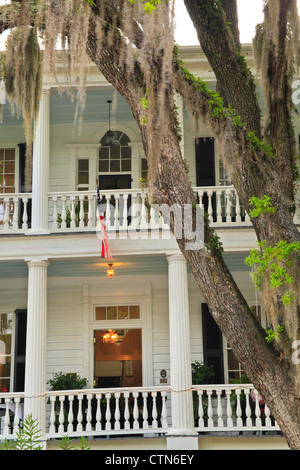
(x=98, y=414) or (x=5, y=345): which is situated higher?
(x=5, y=345)

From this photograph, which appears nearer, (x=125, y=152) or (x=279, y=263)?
(x=279, y=263)

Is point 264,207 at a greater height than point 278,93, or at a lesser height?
lesser

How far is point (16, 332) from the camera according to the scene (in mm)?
11945

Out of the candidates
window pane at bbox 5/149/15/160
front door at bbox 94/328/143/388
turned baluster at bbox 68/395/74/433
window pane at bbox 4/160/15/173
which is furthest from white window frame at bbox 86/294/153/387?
window pane at bbox 5/149/15/160

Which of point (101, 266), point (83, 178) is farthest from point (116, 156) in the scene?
point (101, 266)

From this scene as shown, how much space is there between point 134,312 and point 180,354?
2901 millimetres

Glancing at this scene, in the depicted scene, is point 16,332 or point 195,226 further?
point 16,332

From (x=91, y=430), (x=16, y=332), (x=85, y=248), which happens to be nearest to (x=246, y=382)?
(x=91, y=430)

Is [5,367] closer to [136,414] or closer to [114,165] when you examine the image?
[136,414]

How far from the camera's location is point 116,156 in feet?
40.9

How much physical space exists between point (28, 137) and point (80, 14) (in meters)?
1.46

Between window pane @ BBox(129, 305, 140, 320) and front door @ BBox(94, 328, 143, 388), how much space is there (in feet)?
3.17

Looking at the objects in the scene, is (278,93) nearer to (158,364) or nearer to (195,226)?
(195,226)
